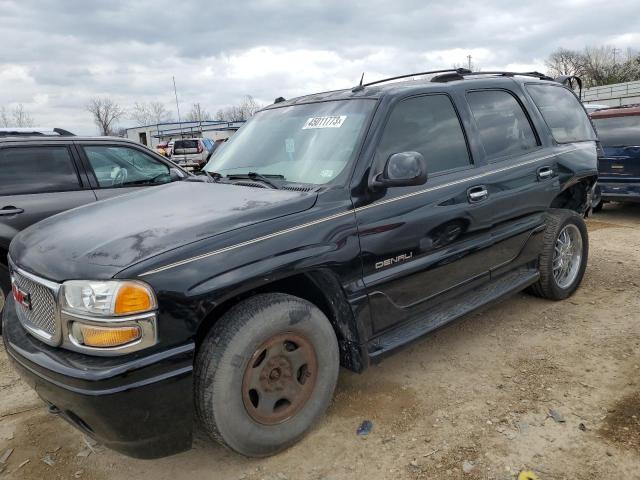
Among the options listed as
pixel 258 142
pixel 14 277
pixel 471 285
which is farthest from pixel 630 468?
pixel 14 277

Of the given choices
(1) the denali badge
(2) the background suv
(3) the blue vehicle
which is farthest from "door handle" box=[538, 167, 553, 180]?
(2) the background suv

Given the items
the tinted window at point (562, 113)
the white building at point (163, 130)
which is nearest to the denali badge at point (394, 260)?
the tinted window at point (562, 113)

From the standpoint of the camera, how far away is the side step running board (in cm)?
298

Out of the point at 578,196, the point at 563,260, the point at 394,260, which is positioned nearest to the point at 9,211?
the point at 394,260

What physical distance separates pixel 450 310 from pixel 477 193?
812 mm

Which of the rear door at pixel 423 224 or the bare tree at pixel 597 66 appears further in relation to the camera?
the bare tree at pixel 597 66

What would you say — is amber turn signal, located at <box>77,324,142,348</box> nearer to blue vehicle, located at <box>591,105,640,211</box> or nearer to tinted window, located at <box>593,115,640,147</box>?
blue vehicle, located at <box>591,105,640,211</box>

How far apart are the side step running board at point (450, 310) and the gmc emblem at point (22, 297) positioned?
182cm

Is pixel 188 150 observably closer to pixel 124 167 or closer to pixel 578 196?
pixel 124 167

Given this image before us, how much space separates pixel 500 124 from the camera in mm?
3873

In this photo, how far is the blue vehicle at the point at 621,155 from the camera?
7.49 metres

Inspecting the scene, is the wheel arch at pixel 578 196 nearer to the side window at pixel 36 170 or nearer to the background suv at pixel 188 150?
the side window at pixel 36 170

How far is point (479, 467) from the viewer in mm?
2504

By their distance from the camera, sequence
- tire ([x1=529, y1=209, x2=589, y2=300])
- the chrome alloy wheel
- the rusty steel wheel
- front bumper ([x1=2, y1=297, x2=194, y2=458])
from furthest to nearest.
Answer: the chrome alloy wheel → tire ([x1=529, y1=209, x2=589, y2=300]) → the rusty steel wheel → front bumper ([x1=2, y1=297, x2=194, y2=458])
